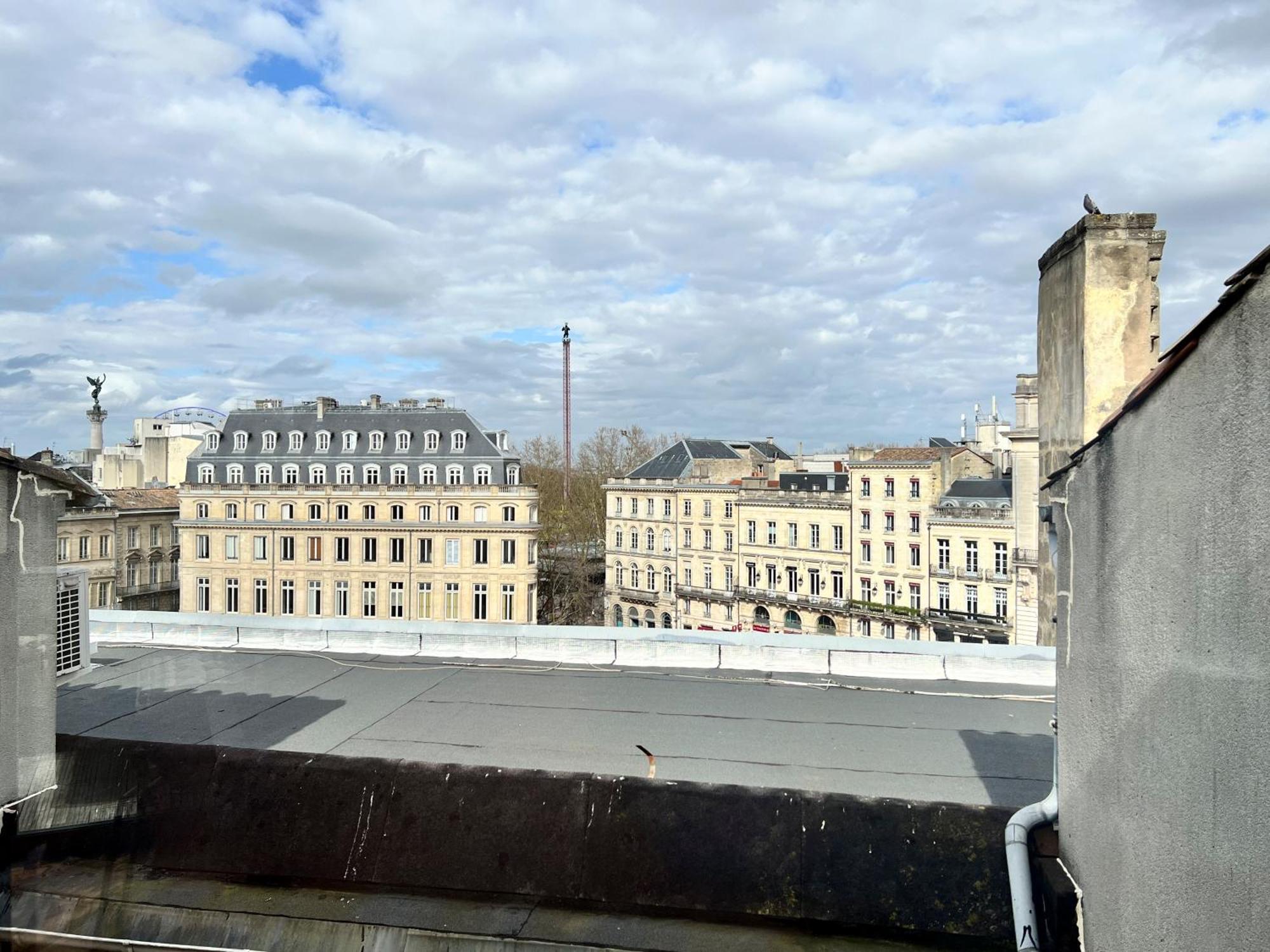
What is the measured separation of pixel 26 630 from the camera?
5.11 meters

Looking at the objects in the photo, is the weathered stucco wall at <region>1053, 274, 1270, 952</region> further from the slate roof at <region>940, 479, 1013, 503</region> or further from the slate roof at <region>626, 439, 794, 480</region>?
the slate roof at <region>626, 439, 794, 480</region>

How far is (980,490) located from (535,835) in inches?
1563

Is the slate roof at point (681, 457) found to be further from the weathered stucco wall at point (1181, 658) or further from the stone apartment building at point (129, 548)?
the weathered stucco wall at point (1181, 658)

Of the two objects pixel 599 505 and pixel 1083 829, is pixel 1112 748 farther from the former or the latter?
pixel 599 505

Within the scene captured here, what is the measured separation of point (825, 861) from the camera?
176 inches

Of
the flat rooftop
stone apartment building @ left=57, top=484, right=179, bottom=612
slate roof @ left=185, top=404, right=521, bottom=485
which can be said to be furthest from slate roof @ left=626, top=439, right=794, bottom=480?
the flat rooftop

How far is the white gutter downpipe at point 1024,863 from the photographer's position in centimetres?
371

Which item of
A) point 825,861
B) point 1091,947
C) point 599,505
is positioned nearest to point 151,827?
point 825,861

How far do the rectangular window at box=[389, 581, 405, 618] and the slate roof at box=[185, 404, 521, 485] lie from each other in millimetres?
5201

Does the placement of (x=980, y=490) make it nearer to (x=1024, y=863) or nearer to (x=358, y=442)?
(x=358, y=442)

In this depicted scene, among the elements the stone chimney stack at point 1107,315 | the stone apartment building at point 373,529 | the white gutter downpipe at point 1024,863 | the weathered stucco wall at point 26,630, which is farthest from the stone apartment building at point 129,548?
the white gutter downpipe at point 1024,863

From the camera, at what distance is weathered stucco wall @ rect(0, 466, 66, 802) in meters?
4.98

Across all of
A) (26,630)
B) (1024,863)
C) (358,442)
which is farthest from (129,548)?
(1024,863)

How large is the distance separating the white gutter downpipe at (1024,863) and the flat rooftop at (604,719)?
67 cm
